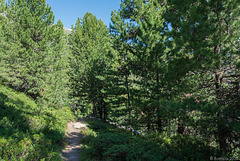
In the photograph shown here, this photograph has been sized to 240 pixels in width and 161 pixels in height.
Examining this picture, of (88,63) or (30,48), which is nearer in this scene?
(30,48)

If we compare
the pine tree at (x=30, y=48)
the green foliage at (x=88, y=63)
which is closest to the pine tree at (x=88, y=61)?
the green foliage at (x=88, y=63)

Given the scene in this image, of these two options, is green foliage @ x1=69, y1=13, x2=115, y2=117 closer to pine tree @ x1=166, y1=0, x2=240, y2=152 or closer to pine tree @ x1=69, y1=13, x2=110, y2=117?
pine tree @ x1=69, y1=13, x2=110, y2=117

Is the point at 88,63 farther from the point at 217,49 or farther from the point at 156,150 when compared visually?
the point at 217,49

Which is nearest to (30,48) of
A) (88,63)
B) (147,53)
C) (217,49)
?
(88,63)

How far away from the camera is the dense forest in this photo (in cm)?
461

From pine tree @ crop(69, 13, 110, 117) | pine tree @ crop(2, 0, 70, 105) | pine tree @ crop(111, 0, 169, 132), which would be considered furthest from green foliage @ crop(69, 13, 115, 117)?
pine tree @ crop(111, 0, 169, 132)

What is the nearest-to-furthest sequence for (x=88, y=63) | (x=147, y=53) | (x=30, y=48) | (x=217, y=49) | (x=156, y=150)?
(x=217, y=49) → (x=156, y=150) → (x=147, y=53) → (x=30, y=48) → (x=88, y=63)

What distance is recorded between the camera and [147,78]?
9281mm

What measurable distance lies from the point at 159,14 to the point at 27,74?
38.9ft

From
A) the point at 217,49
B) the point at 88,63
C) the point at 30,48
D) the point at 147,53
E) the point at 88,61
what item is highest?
the point at 88,61

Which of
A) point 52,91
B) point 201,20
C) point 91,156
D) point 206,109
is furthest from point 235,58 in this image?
point 52,91

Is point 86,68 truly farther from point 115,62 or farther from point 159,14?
point 159,14

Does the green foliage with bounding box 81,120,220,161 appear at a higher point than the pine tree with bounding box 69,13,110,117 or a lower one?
lower

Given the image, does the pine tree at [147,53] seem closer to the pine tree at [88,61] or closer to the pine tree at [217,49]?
the pine tree at [217,49]
